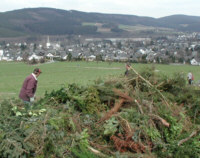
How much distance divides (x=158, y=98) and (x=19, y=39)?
489 ft

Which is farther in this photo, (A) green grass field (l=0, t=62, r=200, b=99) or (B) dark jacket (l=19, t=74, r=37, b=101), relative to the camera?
(A) green grass field (l=0, t=62, r=200, b=99)

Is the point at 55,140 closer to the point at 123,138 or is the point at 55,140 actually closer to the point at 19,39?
the point at 123,138

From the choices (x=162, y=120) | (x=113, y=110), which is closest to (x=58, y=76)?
(x=113, y=110)

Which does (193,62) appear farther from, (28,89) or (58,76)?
(28,89)

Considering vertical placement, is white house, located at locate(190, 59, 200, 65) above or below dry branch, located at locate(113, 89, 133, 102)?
below

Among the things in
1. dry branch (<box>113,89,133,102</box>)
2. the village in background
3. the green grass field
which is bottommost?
the village in background

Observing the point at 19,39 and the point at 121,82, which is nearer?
the point at 121,82

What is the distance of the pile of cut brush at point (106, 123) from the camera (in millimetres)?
4953

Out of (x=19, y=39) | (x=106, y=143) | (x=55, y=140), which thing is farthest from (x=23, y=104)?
(x=19, y=39)

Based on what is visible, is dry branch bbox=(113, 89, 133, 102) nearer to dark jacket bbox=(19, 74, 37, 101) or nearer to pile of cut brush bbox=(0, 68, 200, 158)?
pile of cut brush bbox=(0, 68, 200, 158)

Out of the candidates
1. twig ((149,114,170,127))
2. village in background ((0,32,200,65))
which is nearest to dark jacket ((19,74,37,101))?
twig ((149,114,170,127))

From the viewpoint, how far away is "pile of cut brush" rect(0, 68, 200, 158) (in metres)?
4.95

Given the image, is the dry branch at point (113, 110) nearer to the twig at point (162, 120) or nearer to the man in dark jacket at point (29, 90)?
the twig at point (162, 120)

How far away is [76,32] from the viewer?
174 metres
